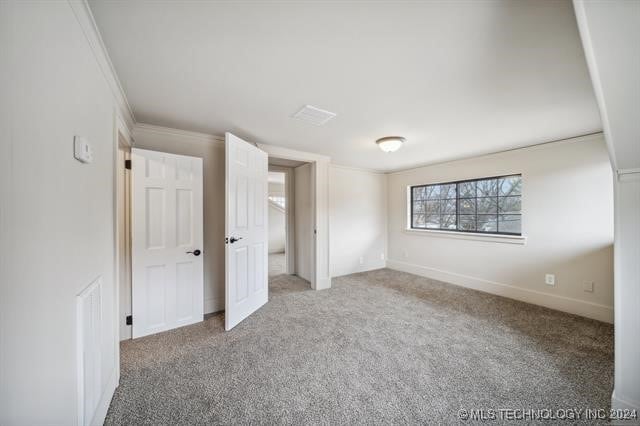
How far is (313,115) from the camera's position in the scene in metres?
2.27

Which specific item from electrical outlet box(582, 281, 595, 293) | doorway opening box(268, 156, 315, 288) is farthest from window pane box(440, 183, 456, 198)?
doorway opening box(268, 156, 315, 288)

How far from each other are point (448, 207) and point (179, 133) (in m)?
4.39

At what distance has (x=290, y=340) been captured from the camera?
229 cm

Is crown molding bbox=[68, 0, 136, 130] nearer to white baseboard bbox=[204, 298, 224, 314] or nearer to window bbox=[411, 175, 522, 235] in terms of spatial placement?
white baseboard bbox=[204, 298, 224, 314]

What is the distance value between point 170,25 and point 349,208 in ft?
12.7

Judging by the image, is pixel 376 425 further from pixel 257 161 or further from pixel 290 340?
pixel 257 161

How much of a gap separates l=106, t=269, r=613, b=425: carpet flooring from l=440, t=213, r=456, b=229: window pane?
5.28 ft

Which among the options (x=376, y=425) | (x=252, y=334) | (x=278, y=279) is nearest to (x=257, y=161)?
(x=252, y=334)

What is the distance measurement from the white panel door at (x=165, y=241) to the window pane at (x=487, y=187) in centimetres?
414

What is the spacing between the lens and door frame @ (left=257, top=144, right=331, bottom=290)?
12.4 ft

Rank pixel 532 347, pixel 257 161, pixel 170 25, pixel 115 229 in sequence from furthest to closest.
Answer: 1. pixel 257 161
2. pixel 532 347
3. pixel 115 229
4. pixel 170 25

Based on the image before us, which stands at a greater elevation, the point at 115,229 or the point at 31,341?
the point at 115,229

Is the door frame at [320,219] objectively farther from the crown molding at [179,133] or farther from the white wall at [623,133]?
the white wall at [623,133]

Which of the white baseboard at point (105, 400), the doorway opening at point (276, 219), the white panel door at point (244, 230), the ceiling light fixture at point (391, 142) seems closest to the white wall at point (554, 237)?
the ceiling light fixture at point (391, 142)
